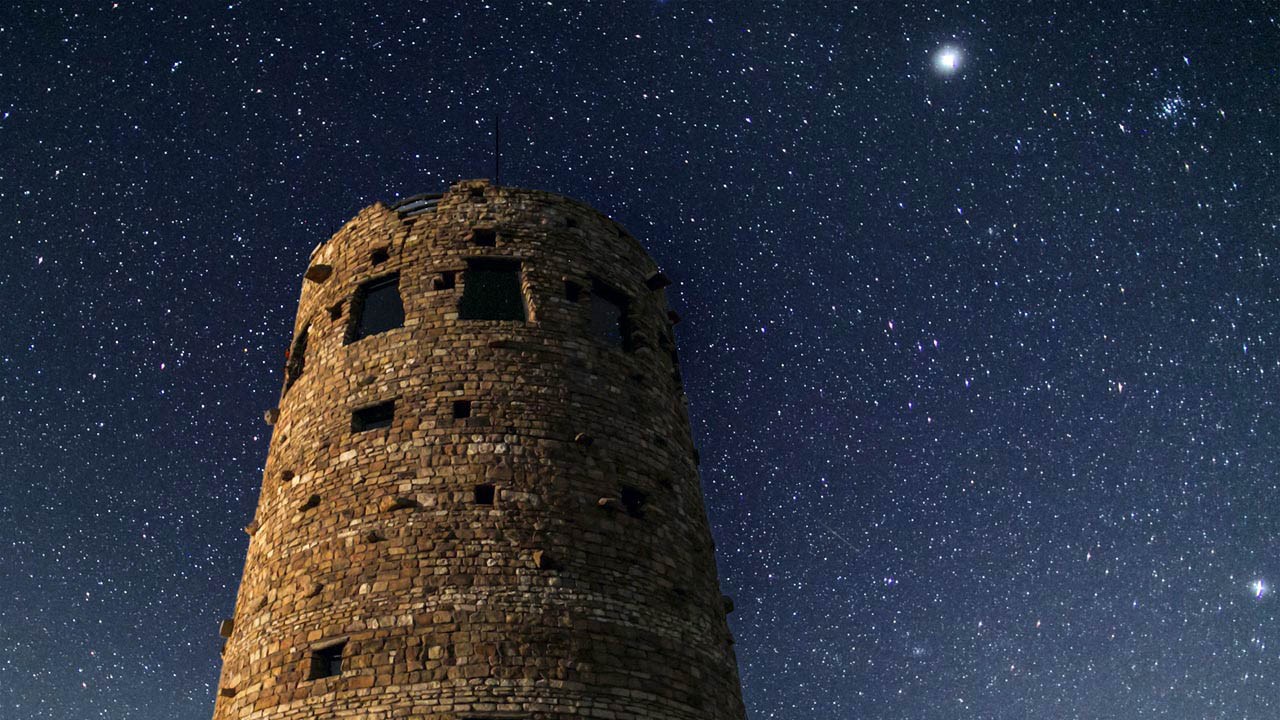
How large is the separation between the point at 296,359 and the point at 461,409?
198 inches

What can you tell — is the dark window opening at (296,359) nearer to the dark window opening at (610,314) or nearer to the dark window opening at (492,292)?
the dark window opening at (492,292)

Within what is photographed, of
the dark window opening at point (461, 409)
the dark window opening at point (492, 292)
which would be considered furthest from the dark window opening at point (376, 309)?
the dark window opening at point (461, 409)

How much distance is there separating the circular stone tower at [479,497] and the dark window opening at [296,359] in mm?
78

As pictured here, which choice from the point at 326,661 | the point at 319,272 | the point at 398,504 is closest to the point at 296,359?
the point at 319,272

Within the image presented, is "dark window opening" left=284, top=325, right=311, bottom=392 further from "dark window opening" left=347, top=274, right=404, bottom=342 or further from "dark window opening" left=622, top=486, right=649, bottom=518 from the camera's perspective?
"dark window opening" left=622, top=486, right=649, bottom=518

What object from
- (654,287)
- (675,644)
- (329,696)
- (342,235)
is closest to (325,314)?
(342,235)

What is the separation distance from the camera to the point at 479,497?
12867 millimetres

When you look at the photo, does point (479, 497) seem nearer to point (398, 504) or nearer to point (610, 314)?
point (398, 504)

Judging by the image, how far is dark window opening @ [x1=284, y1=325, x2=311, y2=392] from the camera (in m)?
16.8

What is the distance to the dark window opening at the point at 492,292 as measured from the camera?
15281 millimetres

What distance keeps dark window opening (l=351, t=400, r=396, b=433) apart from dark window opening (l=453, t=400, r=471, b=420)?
1.02m

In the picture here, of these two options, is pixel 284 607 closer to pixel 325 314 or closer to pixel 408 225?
pixel 325 314

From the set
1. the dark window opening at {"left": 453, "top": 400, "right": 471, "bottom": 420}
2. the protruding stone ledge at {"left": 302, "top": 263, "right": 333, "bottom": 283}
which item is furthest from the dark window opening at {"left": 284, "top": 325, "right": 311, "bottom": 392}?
the dark window opening at {"left": 453, "top": 400, "right": 471, "bottom": 420}

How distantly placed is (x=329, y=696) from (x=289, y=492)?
12.6 feet
